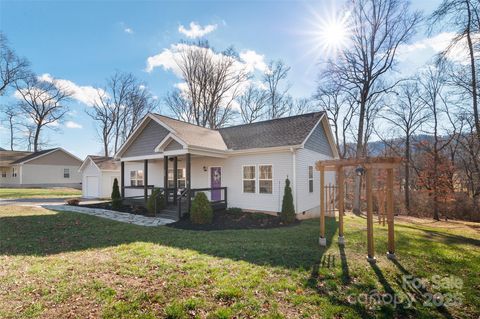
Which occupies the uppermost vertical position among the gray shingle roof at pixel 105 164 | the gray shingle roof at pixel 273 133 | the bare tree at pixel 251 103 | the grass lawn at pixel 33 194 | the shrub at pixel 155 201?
the bare tree at pixel 251 103

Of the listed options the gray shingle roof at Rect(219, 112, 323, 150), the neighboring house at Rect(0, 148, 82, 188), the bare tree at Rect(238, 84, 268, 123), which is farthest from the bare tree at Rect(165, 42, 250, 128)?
the neighboring house at Rect(0, 148, 82, 188)

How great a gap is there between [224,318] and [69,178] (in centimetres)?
3904

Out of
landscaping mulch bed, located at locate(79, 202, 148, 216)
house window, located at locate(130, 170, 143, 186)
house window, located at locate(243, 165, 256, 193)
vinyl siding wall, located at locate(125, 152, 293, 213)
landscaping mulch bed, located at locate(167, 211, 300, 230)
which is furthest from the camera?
house window, located at locate(130, 170, 143, 186)

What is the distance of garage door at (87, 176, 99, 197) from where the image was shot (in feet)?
72.8

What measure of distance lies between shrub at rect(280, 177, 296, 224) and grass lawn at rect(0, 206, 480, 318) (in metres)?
2.57

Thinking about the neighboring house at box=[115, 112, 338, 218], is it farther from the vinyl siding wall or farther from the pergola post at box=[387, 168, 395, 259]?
the pergola post at box=[387, 168, 395, 259]

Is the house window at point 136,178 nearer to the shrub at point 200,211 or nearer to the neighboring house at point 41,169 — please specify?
the shrub at point 200,211

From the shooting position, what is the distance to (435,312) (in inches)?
142

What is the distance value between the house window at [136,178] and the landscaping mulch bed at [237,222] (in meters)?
8.21

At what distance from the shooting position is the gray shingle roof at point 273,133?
39.1ft

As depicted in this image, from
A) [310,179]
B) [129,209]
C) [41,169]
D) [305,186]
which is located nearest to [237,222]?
[305,186]

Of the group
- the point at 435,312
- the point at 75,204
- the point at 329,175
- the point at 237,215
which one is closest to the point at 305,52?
the point at 329,175

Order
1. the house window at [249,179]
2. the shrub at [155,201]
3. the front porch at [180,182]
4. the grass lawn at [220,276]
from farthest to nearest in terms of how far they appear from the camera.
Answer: the house window at [249,179] → the shrub at [155,201] → the front porch at [180,182] → the grass lawn at [220,276]

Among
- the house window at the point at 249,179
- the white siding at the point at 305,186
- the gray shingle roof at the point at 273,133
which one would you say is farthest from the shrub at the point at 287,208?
the gray shingle roof at the point at 273,133
